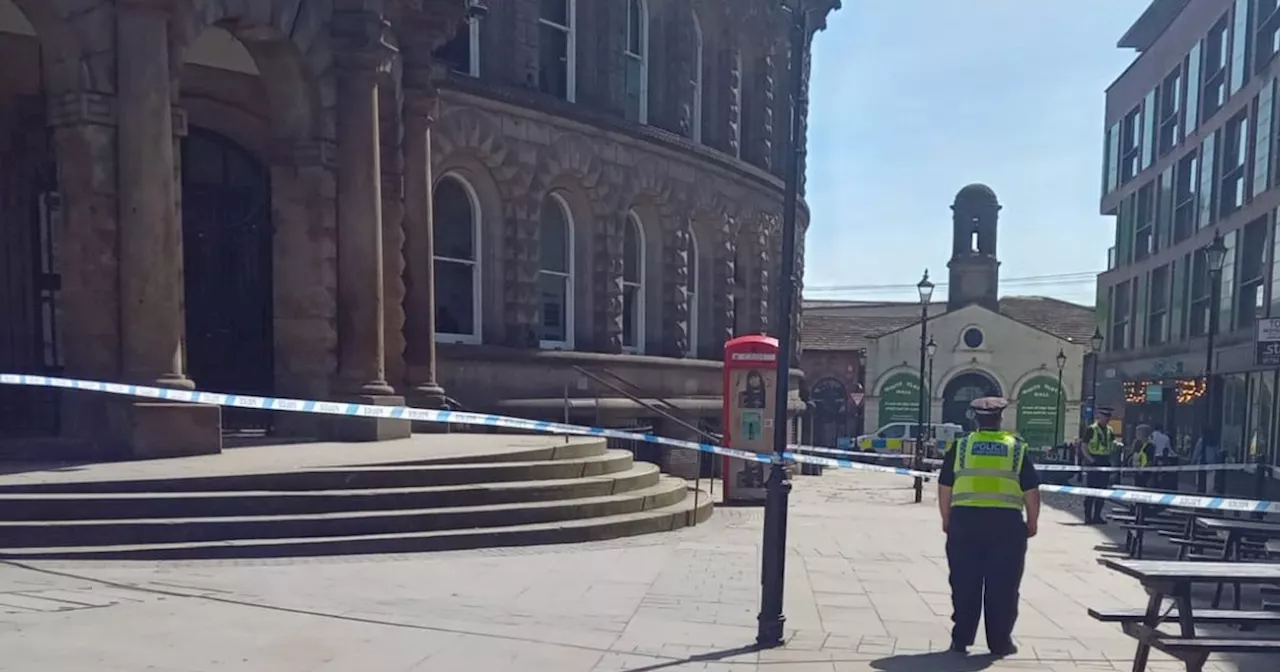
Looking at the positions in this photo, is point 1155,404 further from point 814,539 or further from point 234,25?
point 234,25

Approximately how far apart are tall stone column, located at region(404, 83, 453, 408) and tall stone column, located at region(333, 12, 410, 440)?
4.95 ft

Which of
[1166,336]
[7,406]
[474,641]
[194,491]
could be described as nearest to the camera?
[474,641]

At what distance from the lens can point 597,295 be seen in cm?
1955

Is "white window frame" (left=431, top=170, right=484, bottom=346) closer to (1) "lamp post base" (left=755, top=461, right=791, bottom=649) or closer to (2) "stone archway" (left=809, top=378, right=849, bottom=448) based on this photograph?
(1) "lamp post base" (left=755, top=461, right=791, bottom=649)

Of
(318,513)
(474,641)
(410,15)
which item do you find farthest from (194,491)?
(410,15)

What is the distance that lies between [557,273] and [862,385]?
35744 mm

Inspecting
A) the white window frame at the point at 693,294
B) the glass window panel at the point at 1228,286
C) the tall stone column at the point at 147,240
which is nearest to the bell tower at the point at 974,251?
the glass window panel at the point at 1228,286

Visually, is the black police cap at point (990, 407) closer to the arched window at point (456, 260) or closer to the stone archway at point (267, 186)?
the stone archway at point (267, 186)

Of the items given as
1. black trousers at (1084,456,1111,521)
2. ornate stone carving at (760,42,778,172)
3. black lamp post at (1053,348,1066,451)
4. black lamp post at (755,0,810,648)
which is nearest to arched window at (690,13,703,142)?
ornate stone carving at (760,42,778,172)

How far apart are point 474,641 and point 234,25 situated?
8.22 meters

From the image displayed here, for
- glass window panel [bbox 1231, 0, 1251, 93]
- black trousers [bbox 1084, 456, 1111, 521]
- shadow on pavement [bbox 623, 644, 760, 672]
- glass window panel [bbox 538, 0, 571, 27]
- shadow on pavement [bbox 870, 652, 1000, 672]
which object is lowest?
black trousers [bbox 1084, 456, 1111, 521]

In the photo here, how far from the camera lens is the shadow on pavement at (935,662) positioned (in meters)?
5.62

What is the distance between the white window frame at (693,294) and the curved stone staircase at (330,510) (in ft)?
41.3

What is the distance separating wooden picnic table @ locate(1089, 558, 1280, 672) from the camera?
493 centimetres
